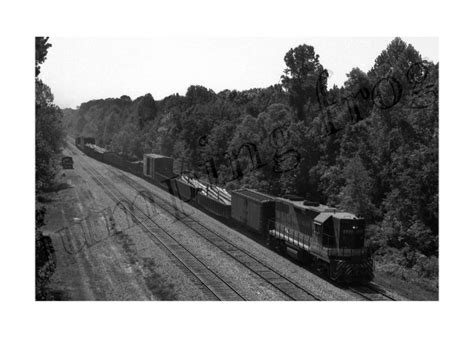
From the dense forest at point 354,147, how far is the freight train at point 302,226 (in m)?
5.08

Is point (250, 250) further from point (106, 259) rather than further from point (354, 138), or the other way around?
point (354, 138)

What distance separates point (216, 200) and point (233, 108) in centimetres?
4221

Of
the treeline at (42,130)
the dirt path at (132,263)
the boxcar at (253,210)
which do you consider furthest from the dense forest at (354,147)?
the treeline at (42,130)

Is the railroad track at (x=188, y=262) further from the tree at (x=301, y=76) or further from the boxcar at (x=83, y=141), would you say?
the boxcar at (x=83, y=141)

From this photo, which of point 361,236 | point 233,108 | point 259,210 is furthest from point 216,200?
point 233,108

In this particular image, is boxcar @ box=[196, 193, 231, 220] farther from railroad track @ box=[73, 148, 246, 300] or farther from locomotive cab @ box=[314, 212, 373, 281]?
locomotive cab @ box=[314, 212, 373, 281]

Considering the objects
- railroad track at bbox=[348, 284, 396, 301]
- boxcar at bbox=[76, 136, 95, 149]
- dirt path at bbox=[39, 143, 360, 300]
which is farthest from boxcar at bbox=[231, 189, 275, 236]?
boxcar at bbox=[76, 136, 95, 149]

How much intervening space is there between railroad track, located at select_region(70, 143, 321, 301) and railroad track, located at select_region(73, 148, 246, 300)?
2.30m

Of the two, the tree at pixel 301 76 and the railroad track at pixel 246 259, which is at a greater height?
the tree at pixel 301 76

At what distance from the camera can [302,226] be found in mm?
28969

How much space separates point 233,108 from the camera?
81.6m

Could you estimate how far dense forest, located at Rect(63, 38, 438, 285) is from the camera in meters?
32.8

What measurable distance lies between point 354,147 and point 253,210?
593 inches

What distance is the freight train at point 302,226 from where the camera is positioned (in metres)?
25.6
